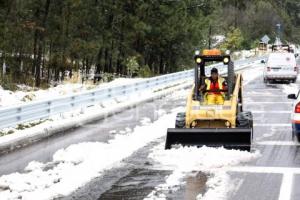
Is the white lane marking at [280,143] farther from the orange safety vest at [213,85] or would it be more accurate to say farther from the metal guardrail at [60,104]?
the metal guardrail at [60,104]

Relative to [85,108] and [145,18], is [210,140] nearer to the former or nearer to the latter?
[85,108]

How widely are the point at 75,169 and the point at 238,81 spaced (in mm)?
5164

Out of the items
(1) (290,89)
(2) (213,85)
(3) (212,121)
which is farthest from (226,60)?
(1) (290,89)

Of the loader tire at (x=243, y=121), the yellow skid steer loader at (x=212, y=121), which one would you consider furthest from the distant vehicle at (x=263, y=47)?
the loader tire at (x=243, y=121)

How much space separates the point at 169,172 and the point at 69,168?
6.01 ft

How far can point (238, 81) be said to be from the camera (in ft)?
43.4

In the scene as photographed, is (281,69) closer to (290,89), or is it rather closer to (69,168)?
(290,89)

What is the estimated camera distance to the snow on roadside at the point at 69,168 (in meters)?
8.34

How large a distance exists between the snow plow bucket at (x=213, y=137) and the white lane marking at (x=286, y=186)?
5.59ft

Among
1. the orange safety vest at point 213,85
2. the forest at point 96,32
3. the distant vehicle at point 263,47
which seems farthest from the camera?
the distant vehicle at point 263,47

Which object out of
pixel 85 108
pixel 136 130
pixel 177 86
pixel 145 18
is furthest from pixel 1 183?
pixel 145 18

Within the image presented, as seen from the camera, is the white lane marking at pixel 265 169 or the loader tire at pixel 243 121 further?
the loader tire at pixel 243 121

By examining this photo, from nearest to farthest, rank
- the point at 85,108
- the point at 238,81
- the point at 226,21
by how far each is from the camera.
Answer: the point at 238,81 → the point at 85,108 → the point at 226,21

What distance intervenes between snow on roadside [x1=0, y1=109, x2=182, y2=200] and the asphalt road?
0.22m
